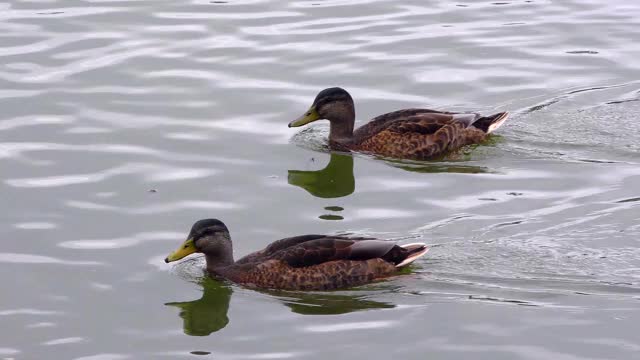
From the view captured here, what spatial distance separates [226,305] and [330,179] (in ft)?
12.6

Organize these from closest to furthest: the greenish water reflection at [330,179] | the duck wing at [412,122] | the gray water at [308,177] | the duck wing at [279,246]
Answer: the gray water at [308,177] < the duck wing at [279,246] < the greenish water reflection at [330,179] < the duck wing at [412,122]

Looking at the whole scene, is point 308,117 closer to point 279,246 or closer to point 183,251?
point 279,246

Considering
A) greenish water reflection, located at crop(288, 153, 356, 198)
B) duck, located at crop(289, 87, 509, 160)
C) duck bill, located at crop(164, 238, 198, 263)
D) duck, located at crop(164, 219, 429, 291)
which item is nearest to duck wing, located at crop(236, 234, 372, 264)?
duck, located at crop(164, 219, 429, 291)

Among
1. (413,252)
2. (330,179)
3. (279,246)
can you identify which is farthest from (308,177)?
(413,252)

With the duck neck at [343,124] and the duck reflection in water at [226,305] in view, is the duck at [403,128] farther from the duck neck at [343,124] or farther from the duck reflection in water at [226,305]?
the duck reflection in water at [226,305]

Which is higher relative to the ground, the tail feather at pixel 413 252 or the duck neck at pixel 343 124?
the duck neck at pixel 343 124

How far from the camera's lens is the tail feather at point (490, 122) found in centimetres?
1795

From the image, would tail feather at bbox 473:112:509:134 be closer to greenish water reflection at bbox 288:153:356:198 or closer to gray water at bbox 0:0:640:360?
gray water at bbox 0:0:640:360

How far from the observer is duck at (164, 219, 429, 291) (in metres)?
14.0

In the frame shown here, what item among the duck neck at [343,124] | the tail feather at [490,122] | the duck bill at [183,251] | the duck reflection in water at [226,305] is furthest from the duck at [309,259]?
the duck neck at [343,124]

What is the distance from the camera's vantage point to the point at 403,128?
1778 centimetres

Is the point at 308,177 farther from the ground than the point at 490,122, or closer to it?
closer to it

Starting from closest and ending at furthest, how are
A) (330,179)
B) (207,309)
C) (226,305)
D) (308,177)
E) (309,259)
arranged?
(207,309), (226,305), (309,259), (308,177), (330,179)

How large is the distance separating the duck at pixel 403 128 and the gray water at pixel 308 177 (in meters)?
0.19
